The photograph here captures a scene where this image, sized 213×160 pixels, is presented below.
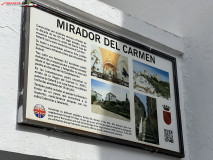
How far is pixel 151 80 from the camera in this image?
5.27 m

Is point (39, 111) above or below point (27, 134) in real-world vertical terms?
above

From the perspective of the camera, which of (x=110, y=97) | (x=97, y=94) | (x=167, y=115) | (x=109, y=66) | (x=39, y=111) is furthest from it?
(x=167, y=115)

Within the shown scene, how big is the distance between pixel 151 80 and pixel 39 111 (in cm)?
→ 162

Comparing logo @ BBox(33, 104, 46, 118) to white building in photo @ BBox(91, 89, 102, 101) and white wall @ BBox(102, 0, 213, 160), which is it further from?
white wall @ BBox(102, 0, 213, 160)

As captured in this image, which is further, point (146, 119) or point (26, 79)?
point (146, 119)

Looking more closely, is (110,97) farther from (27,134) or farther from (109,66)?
(27,134)

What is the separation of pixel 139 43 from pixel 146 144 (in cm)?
121

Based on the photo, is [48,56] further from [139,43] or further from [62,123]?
[139,43]

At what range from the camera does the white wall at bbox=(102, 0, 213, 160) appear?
5199 mm

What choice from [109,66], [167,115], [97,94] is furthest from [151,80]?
[97,94]

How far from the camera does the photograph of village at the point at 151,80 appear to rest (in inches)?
202

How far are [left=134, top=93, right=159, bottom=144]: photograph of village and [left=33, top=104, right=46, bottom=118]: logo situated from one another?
1.13m

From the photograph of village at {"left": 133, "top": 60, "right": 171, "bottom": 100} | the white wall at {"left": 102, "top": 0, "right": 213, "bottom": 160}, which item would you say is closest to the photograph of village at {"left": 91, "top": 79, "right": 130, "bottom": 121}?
the photograph of village at {"left": 133, "top": 60, "right": 171, "bottom": 100}

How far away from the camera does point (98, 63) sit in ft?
15.7
